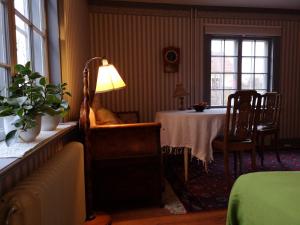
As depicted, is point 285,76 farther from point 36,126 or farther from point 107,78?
point 36,126

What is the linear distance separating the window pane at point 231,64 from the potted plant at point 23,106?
3776 mm

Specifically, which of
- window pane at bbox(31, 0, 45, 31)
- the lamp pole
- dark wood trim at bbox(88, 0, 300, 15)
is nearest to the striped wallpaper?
dark wood trim at bbox(88, 0, 300, 15)

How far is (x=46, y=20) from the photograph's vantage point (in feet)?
6.79

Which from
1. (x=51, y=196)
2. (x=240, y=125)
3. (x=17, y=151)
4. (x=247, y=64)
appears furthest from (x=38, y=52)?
(x=247, y=64)

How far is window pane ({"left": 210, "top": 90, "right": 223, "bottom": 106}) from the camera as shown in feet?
14.5

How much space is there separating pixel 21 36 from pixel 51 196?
3.62 feet

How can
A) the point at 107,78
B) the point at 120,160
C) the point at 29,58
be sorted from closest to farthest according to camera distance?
1. the point at 29,58
2. the point at 107,78
3. the point at 120,160

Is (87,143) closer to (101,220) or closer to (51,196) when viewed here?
(101,220)

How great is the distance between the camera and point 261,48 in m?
4.46

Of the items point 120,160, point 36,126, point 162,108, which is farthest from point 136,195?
point 162,108

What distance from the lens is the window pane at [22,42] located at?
1567mm

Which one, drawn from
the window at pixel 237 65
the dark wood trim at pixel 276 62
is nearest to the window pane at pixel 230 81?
the window at pixel 237 65

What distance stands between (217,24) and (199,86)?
3.43ft

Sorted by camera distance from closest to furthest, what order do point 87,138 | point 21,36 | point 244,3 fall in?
point 21,36
point 87,138
point 244,3
